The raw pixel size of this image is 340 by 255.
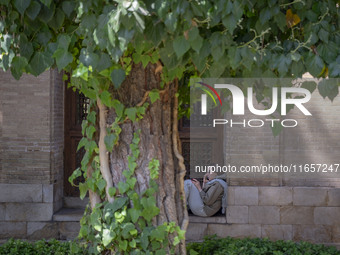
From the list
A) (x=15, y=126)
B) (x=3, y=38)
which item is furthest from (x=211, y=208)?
(x=3, y=38)

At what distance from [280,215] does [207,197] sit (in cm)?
120

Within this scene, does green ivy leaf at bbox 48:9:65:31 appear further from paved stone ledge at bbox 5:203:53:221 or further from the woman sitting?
paved stone ledge at bbox 5:203:53:221

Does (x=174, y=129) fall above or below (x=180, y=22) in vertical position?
below

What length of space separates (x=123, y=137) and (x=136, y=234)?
83 centimetres

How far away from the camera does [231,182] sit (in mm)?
9195

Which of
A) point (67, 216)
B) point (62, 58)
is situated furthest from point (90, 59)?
point (67, 216)

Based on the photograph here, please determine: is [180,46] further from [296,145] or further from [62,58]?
[296,145]

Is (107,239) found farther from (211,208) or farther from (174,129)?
(211,208)

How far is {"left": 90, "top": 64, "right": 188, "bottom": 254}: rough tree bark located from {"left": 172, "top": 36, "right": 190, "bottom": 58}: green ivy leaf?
1.43m

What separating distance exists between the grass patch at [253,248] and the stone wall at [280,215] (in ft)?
7.43

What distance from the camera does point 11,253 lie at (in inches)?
250

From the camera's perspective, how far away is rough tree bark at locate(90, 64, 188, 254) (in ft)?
16.3

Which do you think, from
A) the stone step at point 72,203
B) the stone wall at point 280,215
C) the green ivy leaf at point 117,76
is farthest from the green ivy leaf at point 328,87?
the stone step at point 72,203

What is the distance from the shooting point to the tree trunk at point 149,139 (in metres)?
4.95
